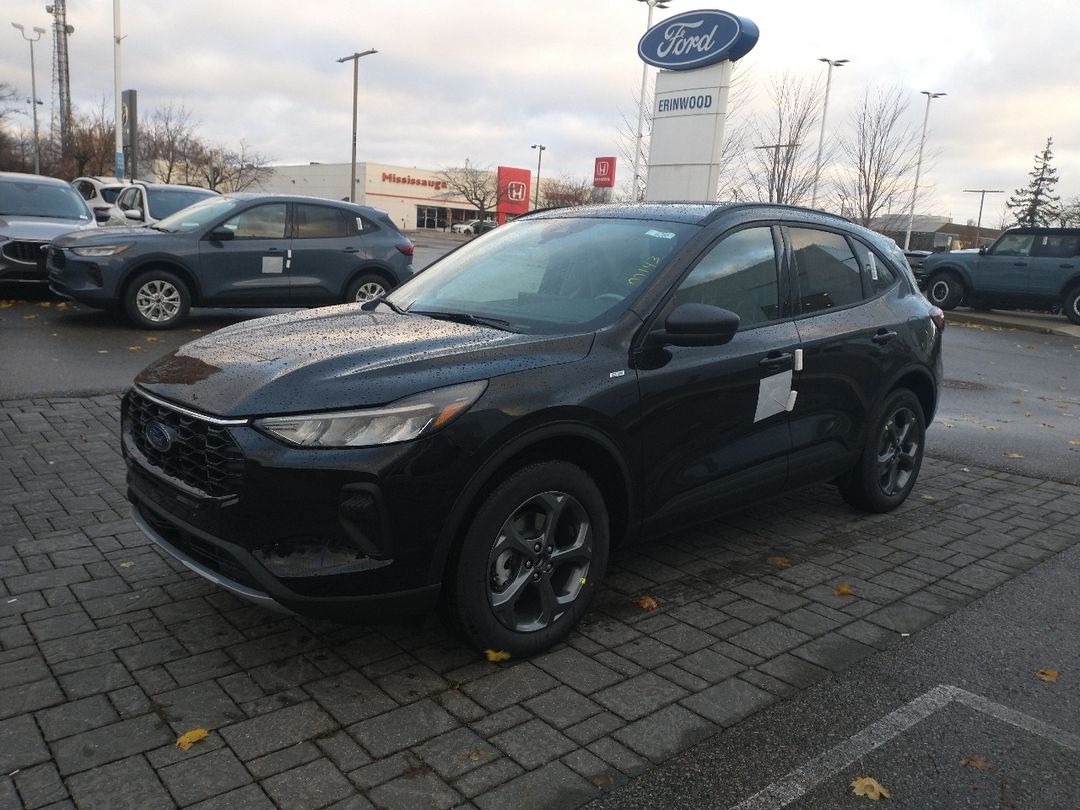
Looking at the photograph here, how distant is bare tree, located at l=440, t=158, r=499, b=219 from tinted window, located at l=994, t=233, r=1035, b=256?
63344 millimetres

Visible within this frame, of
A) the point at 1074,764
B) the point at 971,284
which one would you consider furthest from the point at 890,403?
the point at 971,284

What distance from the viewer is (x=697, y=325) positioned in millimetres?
3703

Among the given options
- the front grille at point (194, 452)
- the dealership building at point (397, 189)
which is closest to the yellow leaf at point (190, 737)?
the front grille at point (194, 452)

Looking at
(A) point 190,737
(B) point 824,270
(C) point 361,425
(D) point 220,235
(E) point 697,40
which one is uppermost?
(E) point 697,40

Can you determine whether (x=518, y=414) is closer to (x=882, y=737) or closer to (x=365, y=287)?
(x=882, y=737)

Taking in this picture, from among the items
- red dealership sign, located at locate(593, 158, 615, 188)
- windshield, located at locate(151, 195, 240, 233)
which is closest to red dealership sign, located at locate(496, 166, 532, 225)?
red dealership sign, located at locate(593, 158, 615, 188)

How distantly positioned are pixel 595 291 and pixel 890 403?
224 centimetres

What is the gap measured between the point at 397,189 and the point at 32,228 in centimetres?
7804

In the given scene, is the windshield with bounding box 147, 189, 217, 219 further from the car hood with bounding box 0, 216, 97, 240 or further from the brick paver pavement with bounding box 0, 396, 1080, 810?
the brick paver pavement with bounding box 0, 396, 1080, 810

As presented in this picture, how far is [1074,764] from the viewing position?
299 cm

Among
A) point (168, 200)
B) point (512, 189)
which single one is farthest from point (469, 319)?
point (512, 189)

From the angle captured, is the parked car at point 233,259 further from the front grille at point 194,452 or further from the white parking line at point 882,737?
the white parking line at point 882,737

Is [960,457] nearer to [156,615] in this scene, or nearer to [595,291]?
[595,291]

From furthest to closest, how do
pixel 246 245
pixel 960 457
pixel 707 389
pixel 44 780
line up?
pixel 246 245, pixel 960 457, pixel 707 389, pixel 44 780
